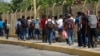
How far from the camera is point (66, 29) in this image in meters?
23.6

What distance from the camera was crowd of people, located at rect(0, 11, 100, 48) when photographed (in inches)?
824

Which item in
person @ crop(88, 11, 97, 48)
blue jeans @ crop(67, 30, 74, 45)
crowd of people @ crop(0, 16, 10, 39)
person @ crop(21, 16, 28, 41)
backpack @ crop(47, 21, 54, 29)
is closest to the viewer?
person @ crop(88, 11, 97, 48)

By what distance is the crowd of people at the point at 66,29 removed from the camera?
20938 millimetres

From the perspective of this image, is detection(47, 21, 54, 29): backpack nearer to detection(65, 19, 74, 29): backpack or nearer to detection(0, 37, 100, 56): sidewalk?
detection(0, 37, 100, 56): sidewalk

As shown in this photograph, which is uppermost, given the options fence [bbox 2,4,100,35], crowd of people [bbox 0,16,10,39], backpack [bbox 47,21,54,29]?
fence [bbox 2,4,100,35]

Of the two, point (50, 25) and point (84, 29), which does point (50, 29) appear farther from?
point (84, 29)

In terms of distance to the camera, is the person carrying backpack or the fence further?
the fence

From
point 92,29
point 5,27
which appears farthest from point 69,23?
point 5,27

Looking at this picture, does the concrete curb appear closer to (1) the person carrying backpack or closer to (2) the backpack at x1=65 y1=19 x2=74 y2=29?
(1) the person carrying backpack

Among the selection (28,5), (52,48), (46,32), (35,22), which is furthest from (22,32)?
(28,5)

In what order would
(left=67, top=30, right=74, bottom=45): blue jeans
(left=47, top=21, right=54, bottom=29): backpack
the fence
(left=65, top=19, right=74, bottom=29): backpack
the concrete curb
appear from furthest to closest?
the fence < (left=47, top=21, right=54, bottom=29): backpack < (left=67, top=30, right=74, bottom=45): blue jeans < (left=65, top=19, right=74, bottom=29): backpack < the concrete curb

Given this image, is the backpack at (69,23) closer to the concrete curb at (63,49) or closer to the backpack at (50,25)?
the concrete curb at (63,49)

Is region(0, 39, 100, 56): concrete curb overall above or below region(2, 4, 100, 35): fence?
below

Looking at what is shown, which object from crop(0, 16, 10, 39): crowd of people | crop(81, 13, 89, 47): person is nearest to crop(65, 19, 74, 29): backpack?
crop(81, 13, 89, 47): person
